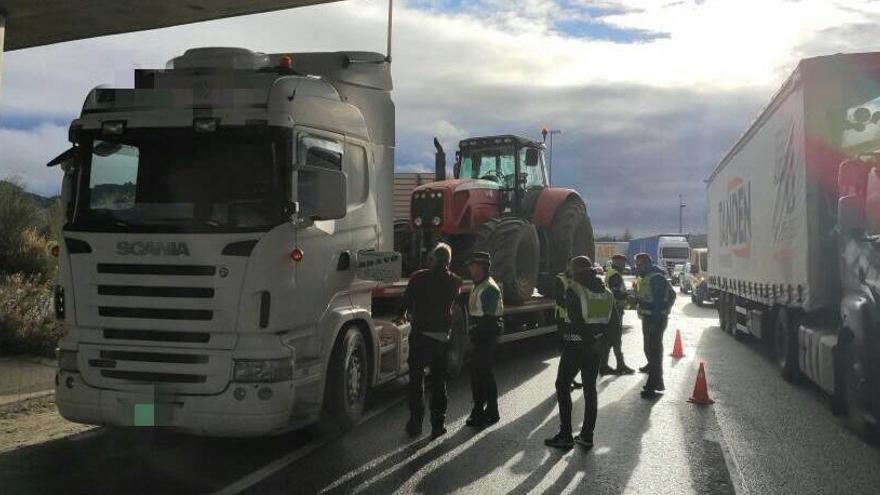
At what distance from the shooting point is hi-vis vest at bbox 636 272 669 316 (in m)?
9.38

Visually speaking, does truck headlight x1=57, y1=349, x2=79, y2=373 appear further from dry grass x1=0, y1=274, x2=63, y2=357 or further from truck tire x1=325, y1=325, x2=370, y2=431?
dry grass x1=0, y1=274, x2=63, y2=357

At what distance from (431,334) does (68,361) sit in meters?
3.04

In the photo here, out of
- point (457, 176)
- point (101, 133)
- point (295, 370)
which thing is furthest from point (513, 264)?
point (101, 133)

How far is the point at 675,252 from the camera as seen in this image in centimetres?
4591

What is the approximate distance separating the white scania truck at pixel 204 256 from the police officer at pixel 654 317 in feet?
14.3

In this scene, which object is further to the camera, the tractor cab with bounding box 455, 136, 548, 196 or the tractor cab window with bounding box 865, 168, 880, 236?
the tractor cab with bounding box 455, 136, 548, 196

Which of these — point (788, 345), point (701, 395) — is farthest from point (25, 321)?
point (788, 345)

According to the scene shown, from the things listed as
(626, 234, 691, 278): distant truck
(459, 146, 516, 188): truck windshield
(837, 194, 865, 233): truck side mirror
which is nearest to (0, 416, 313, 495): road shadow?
(837, 194, 865, 233): truck side mirror

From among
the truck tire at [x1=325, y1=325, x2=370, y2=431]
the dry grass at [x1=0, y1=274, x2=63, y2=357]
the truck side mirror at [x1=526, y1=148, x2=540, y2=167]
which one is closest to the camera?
the truck tire at [x1=325, y1=325, x2=370, y2=431]

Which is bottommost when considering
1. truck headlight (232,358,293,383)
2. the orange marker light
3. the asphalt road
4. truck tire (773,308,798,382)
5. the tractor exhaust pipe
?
the asphalt road

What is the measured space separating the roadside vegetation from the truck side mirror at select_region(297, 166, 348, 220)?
5.46 m

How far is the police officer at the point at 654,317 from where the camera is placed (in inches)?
360

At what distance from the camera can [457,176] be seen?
1294 cm

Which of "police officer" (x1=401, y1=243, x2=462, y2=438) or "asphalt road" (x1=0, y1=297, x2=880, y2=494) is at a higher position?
"police officer" (x1=401, y1=243, x2=462, y2=438)
